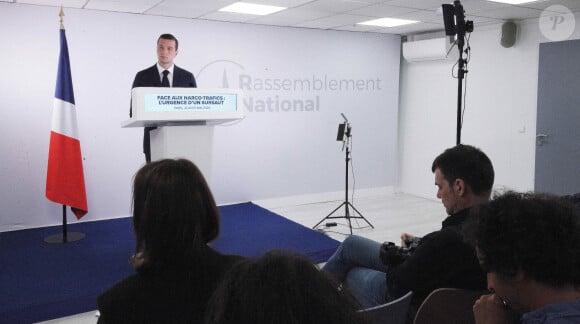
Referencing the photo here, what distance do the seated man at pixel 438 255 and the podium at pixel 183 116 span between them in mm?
1476

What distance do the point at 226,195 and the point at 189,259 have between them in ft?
15.5

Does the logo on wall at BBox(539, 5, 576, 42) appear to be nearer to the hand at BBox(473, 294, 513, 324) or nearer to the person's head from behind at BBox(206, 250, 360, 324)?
the hand at BBox(473, 294, 513, 324)

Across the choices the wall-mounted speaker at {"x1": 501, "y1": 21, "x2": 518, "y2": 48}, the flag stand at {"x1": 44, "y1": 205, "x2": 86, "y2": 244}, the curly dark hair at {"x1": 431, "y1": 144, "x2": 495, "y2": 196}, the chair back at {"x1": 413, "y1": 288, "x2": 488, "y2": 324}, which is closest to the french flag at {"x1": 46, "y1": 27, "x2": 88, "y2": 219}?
the flag stand at {"x1": 44, "y1": 205, "x2": 86, "y2": 244}

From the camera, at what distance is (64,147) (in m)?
4.23

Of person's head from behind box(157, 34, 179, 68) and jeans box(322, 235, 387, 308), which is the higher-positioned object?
person's head from behind box(157, 34, 179, 68)

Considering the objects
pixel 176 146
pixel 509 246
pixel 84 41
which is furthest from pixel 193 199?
pixel 84 41

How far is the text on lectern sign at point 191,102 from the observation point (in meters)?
3.20

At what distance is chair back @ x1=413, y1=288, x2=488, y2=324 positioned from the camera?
1.53m

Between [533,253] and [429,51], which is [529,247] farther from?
[429,51]

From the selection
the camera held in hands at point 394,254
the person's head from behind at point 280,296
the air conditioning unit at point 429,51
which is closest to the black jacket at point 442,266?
the camera held in hands at point 394,254

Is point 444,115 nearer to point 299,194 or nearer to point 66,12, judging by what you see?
point 299,194

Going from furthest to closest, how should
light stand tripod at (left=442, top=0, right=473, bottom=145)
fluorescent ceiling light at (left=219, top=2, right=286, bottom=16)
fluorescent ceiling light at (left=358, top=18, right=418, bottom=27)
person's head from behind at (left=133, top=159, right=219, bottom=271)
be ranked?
fluorescent ceiling light at (left=358, top=18, right=418, bottom=27) < fluorescent ceiling light at (left=219, top=2, right=286, bottom=16) < light stand tripod at (left=442, top=0, right=473, bottom=145) < person's head from behind at (left=133, top=159, right=219, bottom=271)

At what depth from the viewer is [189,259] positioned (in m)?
1.26

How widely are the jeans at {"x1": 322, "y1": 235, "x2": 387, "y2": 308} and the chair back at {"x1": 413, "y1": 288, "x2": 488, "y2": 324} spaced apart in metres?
0.68
